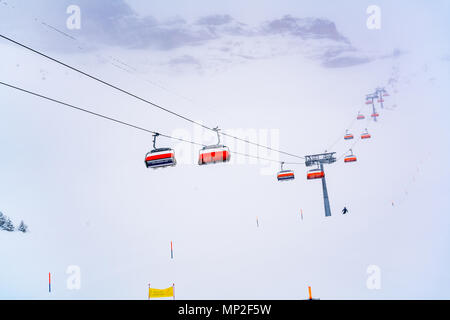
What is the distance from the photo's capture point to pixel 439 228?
61.8 ft

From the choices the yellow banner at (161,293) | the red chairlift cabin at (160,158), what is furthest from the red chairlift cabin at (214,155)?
the yellow banner at (161,293)

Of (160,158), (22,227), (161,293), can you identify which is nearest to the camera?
(161,293)

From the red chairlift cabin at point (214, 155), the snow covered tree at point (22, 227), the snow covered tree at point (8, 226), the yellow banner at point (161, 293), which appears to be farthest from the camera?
the snow covered tree at point (22, 227)

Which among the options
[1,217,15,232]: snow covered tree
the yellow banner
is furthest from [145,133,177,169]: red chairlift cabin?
[1,217,15,232]: snow covered tree

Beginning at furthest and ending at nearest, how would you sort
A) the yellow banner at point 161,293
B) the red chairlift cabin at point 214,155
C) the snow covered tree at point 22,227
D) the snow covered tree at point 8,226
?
the snow covered tree at point 22,227 → the snow covered tree at point 8,226 → the red chairlift cabin at point 214,155 → the yellow banner at point 161,293

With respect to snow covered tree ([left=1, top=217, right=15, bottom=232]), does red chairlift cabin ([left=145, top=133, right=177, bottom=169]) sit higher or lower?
higher

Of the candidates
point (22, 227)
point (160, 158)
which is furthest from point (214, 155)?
point (22, 227)

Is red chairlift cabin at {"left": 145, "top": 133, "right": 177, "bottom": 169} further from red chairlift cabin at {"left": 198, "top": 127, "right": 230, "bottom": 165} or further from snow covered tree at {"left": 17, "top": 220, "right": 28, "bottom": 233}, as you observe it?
snow covered tree at {"left": 17, "top": 220, "right": 28, "bottom": 233}

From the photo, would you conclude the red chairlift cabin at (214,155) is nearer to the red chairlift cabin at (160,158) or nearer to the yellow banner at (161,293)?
the red chairlift cabin at (160,158)

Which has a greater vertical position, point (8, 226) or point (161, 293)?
point (8, 226)

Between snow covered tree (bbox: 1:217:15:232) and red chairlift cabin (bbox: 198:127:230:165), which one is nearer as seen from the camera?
red chairlift cabin (bbox: 198:127:230:165)

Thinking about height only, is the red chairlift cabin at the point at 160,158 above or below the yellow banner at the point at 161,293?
above

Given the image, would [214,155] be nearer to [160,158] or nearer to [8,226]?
[160,158]
